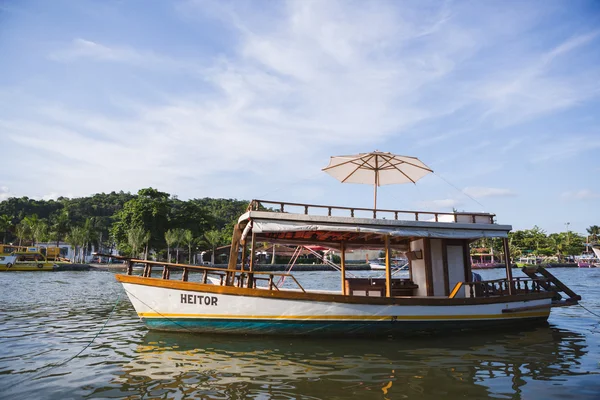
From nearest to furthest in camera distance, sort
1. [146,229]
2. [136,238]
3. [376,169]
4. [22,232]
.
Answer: [376,169], [136,238], [146,229], [22,232]

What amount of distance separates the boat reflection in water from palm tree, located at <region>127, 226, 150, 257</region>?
46.6m

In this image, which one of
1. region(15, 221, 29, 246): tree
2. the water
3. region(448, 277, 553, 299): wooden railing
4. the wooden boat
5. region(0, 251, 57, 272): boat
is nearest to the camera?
the water

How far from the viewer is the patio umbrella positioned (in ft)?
36.4

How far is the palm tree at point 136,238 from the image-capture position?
52094 mm

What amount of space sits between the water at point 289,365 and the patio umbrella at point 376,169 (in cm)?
494

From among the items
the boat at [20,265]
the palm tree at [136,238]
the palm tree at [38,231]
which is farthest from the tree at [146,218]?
the boat at [20,265]

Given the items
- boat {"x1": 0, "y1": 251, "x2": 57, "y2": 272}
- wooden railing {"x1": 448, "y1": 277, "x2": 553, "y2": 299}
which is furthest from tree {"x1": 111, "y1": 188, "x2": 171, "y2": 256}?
wooden railing {"x1": 448, "y1": 277, "x2": 553, "y2": 299}

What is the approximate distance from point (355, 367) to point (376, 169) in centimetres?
632

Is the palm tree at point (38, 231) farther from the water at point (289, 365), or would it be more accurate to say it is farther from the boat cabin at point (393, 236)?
the boat cabin at point (393, 236)

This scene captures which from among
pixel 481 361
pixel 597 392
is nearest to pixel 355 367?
pixel 481 361

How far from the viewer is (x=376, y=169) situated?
1165 centimetres

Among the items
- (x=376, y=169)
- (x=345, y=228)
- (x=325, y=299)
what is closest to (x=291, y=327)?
(x=325, y=299)

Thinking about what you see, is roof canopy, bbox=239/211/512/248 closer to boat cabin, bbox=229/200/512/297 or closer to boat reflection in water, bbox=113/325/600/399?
boat cabin, bbox=229/200/512/297

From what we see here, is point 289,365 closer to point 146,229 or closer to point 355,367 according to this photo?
point 355,367
